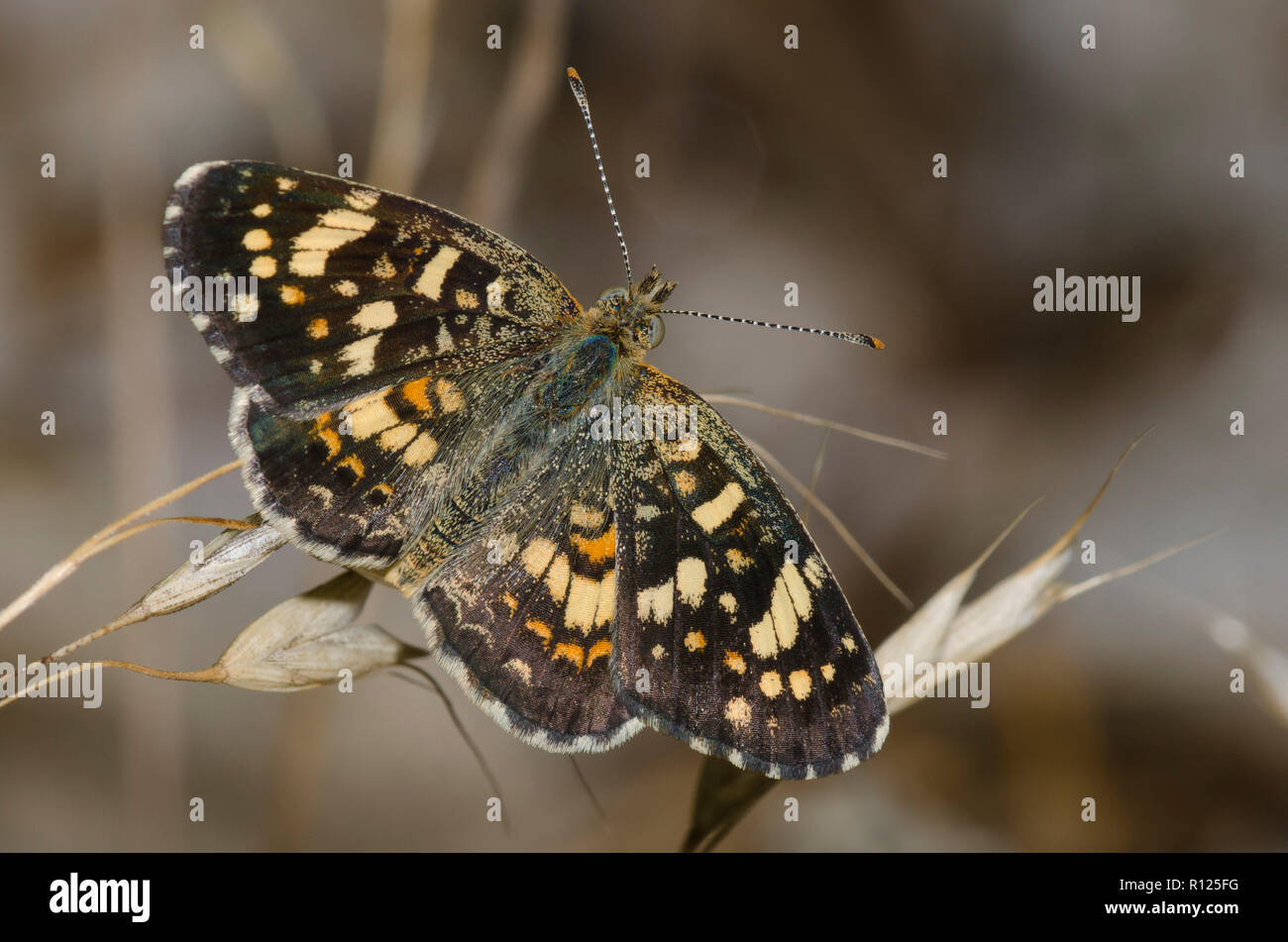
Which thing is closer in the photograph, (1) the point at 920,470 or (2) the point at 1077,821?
(2) the point at 1077,821

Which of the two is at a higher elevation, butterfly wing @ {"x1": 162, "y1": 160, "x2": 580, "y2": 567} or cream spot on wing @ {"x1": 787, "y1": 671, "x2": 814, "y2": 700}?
butterfly wing @ {"x1": 162, "y1": 160, "x2": 580, "y2": 567}

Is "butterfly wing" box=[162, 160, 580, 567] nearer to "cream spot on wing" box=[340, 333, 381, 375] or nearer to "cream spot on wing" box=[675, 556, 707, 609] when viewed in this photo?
"cream spot on wing" box=[340, 333, 381, 375]

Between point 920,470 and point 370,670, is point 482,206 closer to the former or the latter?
point 370,670

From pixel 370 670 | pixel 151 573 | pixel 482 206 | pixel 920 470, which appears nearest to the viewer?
pixel 370 670

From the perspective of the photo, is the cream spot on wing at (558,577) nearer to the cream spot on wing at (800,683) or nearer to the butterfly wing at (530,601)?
the butterfly wing at (530,601)

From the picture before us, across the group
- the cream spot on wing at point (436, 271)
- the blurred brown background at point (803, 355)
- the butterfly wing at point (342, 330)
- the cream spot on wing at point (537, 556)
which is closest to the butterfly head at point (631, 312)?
the butterfly wing at point (342, 330)

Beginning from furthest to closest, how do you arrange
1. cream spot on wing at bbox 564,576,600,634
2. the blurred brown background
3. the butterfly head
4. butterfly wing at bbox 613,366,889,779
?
the blurred brown background
the butterfly head
cream spot on wing at bbox 564,576,600,634
butterfly wing at bbox 613,366,889,779

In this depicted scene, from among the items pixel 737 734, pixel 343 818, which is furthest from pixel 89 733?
pixel 737 734

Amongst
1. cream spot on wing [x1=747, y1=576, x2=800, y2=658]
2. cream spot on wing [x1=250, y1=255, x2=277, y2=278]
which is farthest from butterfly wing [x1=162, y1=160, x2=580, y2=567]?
cream spot on wing [x1=747, y1=576, x2=800, y2=658]
